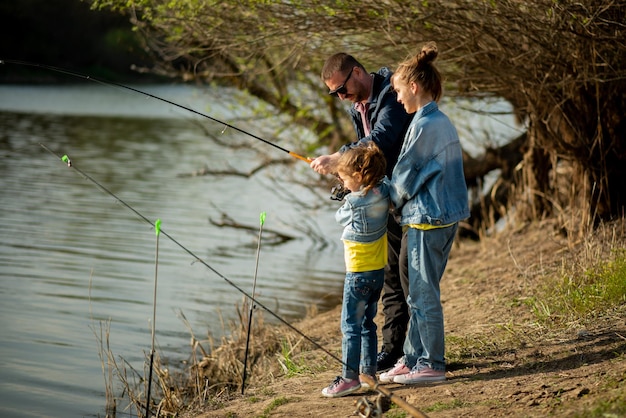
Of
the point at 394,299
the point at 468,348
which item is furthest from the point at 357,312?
the point at 468,348

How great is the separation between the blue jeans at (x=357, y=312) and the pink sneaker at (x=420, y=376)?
0.67 ft

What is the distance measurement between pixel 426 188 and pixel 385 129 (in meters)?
0.42

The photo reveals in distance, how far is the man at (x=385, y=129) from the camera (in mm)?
4620

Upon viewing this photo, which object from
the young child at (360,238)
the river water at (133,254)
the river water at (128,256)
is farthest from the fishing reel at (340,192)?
the river water at (128,256)

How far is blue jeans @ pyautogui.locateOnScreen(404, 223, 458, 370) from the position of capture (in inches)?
173

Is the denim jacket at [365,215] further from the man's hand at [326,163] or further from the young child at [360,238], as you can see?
the man's hand at [326,163]

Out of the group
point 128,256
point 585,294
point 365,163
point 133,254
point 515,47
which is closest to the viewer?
point 365,163

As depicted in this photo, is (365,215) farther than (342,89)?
No

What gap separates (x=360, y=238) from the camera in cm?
438

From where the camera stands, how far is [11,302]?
8.57m

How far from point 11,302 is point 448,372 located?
17.3 feet

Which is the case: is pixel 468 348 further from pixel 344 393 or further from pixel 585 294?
pixel 344 393

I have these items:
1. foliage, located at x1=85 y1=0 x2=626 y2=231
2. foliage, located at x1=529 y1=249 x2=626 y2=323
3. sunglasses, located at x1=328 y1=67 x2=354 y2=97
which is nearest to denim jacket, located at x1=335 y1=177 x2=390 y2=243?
sunglasses, located at x1=328 y1=67 x2=354 y2=97

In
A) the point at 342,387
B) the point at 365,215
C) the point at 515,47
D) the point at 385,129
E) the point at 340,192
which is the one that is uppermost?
the point at 515,47
